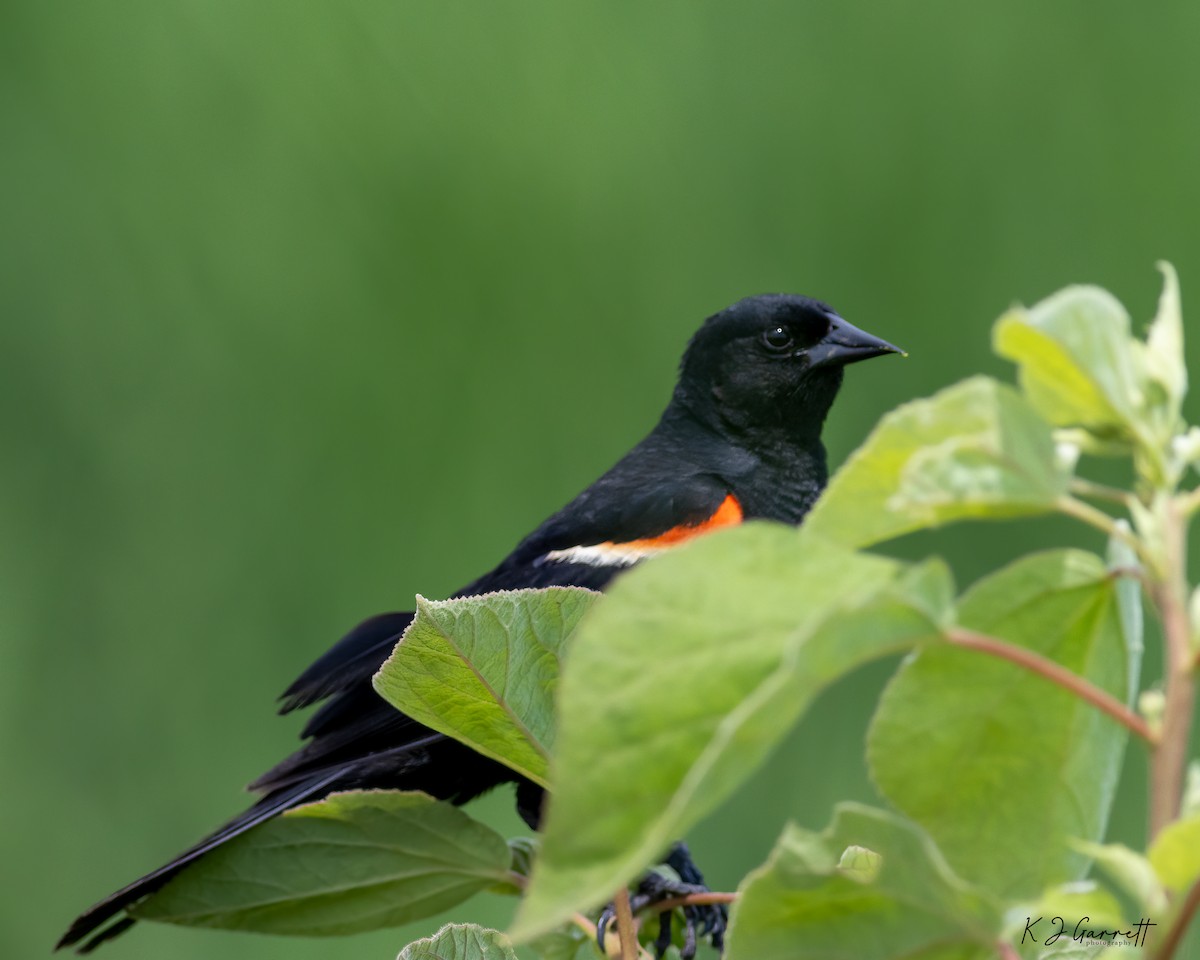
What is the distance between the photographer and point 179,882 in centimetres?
72

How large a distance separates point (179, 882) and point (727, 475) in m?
1.54

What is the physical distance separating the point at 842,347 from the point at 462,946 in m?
1.68

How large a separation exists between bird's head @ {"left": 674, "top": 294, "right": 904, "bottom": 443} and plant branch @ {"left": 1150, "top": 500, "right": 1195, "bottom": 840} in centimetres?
185

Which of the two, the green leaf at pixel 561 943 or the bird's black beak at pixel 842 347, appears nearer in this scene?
the green leaf at pixel 561 943

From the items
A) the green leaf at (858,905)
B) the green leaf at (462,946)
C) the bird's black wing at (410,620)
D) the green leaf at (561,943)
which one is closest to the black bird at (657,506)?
the bird's black wing at (410,620)

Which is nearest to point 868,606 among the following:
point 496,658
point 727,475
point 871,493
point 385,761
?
point 871,493

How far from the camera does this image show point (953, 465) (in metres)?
0.37

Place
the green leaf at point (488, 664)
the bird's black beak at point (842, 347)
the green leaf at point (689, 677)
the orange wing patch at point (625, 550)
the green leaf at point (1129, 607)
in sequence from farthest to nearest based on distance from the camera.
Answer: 1. the bird's black beak at point (842, 347)
2. the orange wing patch at point (625, 550)
3. the green leaf at point (488, 664)
4. the green leaf at point (1129, 607)
5. the green leaf at point (689, 677)

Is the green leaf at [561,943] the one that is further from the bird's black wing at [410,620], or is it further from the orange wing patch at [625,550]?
the orange wing patch at [625,550]

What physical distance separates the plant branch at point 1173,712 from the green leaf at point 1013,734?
0.05 metres

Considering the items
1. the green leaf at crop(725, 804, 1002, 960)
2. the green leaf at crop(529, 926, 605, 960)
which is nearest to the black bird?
the green leaf at crop(529, 926, 605, 960)

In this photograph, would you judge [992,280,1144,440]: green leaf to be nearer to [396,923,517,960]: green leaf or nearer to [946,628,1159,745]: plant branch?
[946,628,1159,745]: plant branch

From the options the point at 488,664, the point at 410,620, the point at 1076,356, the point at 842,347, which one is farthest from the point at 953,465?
the point at 842,347

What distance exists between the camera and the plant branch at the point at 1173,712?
1.14 ft
